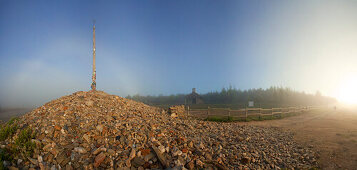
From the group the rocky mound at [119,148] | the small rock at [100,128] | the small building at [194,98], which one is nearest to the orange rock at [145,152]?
the rocky mound at [119,148]

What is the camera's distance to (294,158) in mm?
7234

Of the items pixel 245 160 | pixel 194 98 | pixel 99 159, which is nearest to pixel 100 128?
pixel 99 159

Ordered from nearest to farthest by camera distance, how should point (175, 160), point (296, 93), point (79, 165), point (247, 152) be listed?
point (79, 165)
point (175, 160)
point (247, 152)
point (296, 93)

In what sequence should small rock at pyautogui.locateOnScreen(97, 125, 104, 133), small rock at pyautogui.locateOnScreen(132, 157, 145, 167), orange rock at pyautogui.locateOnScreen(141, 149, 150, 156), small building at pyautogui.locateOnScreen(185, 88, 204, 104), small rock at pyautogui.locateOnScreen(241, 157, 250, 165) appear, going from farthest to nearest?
small building at pyautogui.locateOnScreen(185, 88, 204, 104) → small rock at pyautogui.locateOnScreen(97, 125, 104, 133) → small rock at pyautogui.locateOnScreen(241, 157, 250, 165) → orange rock at pyautogui.locateOnScreen(141, 149, 150, 156) → small rock at pyautogui.locateOnScreen(132, 157, 145, 167)

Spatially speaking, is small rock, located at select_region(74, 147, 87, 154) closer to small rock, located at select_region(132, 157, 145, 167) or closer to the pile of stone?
small rock, located at select_region(132, 157, 145, 167)

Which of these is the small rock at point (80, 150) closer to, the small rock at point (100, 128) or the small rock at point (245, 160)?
the small rock at point (100, 128)

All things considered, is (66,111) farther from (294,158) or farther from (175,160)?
(294,158)

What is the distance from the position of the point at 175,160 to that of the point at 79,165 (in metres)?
2.74

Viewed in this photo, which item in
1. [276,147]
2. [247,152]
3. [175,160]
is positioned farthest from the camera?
[276,147]

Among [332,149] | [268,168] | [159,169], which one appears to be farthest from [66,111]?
[332,149]

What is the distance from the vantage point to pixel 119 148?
574 centimetres

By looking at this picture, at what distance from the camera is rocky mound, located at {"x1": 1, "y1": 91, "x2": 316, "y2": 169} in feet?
16.9

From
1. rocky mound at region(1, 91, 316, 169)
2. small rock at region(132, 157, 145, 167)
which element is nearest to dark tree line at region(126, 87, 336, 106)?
rocky mound at region(1, 91, 316, 169)

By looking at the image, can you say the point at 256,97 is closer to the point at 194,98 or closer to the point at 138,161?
the point at 194,98
